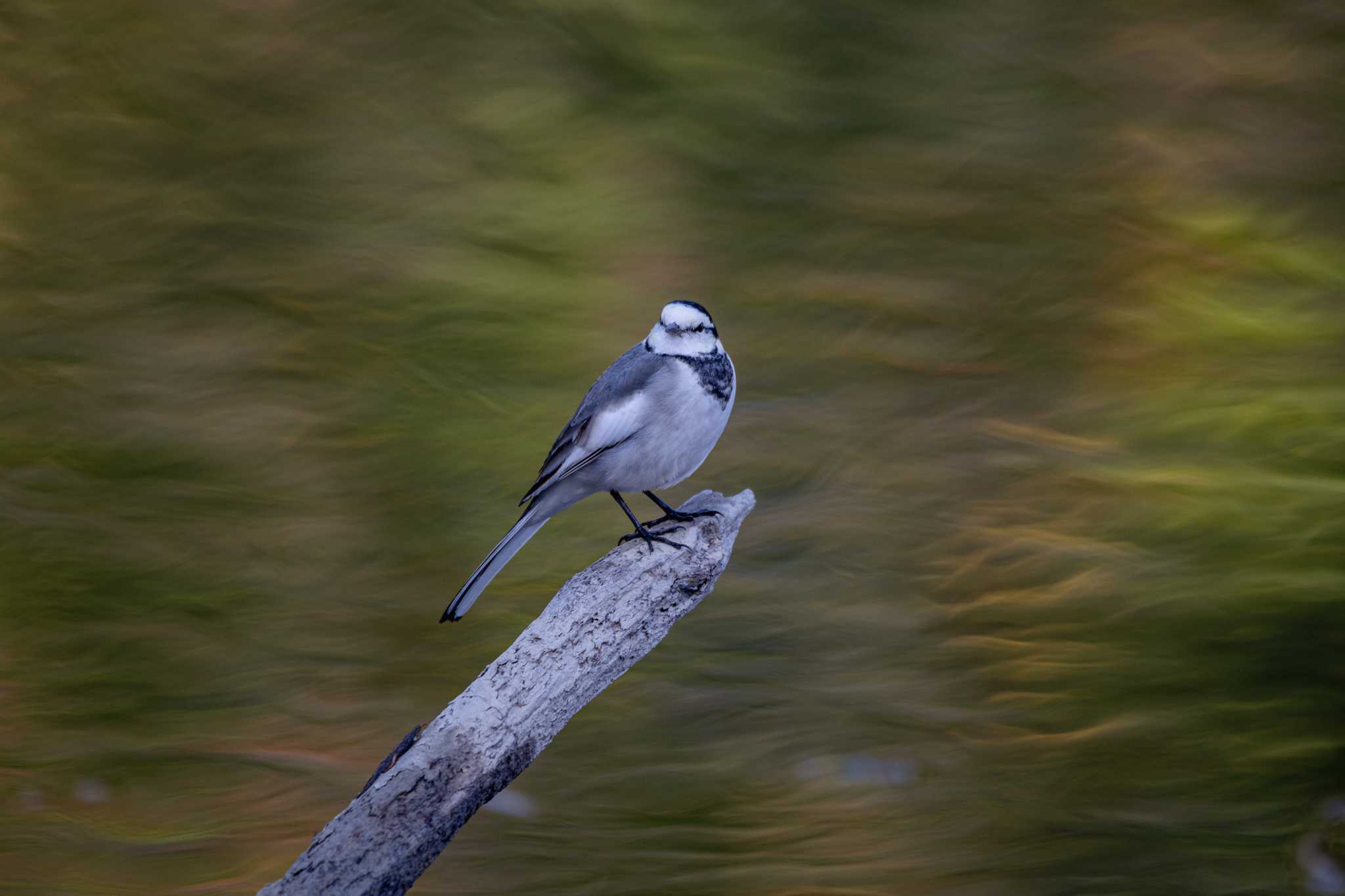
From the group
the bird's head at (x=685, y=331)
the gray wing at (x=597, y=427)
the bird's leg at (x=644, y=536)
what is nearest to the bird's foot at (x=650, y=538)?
the bird's leg at (x=644, y=536)

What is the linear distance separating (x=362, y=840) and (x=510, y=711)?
218 mm

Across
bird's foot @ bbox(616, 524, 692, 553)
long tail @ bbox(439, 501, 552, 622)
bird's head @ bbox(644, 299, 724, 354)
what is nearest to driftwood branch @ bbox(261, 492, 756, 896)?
bird's foot @ bbox(616, 524, 692, 553)

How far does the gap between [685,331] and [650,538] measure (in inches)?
11.7

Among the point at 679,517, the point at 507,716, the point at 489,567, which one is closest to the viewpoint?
the point at 507,716

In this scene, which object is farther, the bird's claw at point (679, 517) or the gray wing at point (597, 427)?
the bird's claw at point (679, 517)

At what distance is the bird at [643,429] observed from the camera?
157cm

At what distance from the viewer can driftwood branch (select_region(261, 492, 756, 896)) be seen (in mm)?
1176

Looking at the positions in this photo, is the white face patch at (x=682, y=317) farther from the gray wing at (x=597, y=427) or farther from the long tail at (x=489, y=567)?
the long tail at (x=489, y=567)

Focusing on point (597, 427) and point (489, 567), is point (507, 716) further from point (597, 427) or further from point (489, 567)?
point (597, 427)

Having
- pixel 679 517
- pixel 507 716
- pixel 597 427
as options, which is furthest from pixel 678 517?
pixel 507 716

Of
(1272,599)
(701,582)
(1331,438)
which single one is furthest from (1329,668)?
(701,582)

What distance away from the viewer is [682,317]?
161 centimetres

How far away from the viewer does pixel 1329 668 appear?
7.16 ft

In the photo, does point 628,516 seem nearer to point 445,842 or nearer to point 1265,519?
point 445,842
